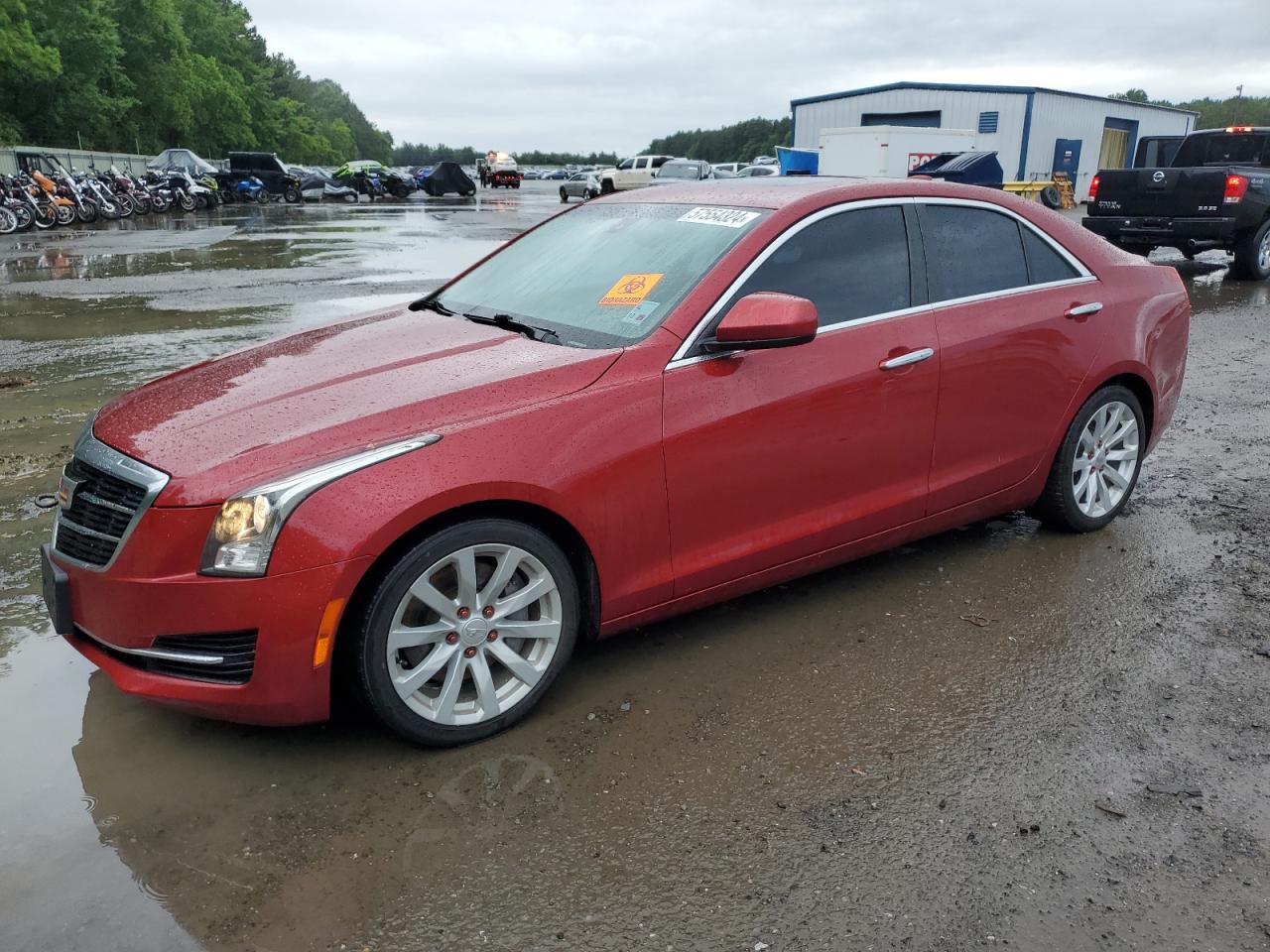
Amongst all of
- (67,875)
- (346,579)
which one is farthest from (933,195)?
(67,875)

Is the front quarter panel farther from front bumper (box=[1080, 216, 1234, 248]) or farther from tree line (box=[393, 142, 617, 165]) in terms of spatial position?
tree line (box=[393, 142, 617, 165])

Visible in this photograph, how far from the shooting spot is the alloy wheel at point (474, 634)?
2.84 meters

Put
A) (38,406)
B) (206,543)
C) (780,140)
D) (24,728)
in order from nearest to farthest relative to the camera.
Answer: (206,543) → (24,728) → (38,406) → (780,140)

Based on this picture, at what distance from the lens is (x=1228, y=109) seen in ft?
319

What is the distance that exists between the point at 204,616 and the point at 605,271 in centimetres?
192

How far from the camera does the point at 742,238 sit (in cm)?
351

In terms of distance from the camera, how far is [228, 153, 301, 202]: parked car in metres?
38.9

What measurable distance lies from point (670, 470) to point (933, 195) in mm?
1823

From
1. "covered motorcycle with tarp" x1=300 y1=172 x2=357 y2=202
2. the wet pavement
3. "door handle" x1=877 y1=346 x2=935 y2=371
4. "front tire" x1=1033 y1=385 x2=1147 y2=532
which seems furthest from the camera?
"covered motorcycle with tarp" x1=300 y1=172 x2=357 y2=202

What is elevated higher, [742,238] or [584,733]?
[742,238]

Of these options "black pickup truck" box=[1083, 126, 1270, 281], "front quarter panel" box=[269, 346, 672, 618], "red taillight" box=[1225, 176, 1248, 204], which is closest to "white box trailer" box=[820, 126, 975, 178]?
"black pickup truck" box=[1083, 126, 1270, 281]

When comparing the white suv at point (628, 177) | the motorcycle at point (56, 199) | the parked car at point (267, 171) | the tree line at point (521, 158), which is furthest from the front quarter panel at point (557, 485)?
the tree line at point (521, 158)

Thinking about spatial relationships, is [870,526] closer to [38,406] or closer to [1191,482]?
[1191,482]

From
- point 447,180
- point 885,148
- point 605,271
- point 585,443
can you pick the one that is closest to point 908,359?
point 605,271
